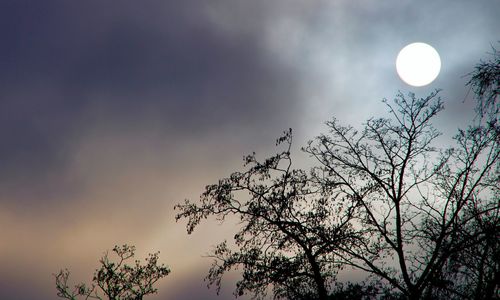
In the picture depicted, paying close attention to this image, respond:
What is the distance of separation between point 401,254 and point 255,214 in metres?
6.14

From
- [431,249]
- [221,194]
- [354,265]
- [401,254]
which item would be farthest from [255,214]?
[431,249]

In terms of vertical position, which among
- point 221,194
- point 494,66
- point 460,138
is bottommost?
point 494,66

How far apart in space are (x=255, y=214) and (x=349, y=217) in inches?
162

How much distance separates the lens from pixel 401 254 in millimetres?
14289

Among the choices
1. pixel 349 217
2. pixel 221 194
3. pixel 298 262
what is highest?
pixel 221 194

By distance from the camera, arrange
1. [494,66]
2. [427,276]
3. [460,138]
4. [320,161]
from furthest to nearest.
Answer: [320,161]
[460,138]
[427,276]
[494,66]

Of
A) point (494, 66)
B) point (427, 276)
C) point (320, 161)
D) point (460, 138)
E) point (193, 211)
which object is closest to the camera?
point (494, 66)

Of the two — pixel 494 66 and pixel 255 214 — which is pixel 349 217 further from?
pixel 494 66

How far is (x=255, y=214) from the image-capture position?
15742mm

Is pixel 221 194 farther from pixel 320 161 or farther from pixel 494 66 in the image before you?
pixel 494 66

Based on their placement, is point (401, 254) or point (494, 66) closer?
point (494, 66)

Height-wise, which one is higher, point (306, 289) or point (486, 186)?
point (486, 186)

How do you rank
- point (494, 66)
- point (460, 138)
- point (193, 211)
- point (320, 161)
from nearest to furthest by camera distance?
1. point (494, 66)
2. point (460, 138)
3. point (193, 211)
4. point (320, 161)

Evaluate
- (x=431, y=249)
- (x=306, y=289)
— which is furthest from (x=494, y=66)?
(x=306, y=289)
